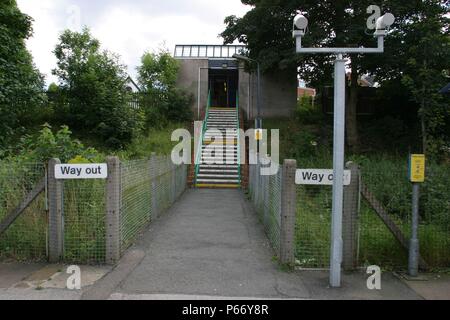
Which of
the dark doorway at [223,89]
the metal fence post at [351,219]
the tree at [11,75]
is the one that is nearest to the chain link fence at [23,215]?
the metal fence post at [351,219]

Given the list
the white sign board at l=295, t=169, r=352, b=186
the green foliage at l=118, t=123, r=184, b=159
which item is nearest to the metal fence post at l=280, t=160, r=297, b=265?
the white sign board at l=295, t=169, r=352, b=186

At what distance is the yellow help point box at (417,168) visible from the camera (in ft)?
20.0

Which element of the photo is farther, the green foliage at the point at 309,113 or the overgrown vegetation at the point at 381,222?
the green foliage at the point at 309,113

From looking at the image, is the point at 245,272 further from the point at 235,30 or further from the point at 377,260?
the point at 235,30

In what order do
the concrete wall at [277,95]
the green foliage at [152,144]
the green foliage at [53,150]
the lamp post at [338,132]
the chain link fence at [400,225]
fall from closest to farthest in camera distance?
the lamp post at [338,132], the chain link fence at [400,225], the green foliage at [53,150], the green foliage at [152,144], the concrete wall at [277,95]

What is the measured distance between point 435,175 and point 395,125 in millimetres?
18026

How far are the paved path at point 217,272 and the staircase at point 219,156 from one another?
9.52m

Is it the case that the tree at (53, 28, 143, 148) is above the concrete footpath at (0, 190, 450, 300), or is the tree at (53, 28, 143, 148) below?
above

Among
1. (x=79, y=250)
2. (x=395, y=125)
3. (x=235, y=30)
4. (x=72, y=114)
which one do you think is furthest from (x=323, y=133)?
(x=79, y=250)

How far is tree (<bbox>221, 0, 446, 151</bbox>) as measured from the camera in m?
20.2

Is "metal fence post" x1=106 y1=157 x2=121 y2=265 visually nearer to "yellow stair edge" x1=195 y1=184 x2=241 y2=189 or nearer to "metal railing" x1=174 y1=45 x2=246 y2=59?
"yellow stair edge" x1=195 y1=184 x2=241 y2=189

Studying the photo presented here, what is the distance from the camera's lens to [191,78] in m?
32.7

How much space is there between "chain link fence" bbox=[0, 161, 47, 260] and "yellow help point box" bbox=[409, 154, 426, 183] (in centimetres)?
532

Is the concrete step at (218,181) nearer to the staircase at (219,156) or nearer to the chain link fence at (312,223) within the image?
the staircase at (219,156)
